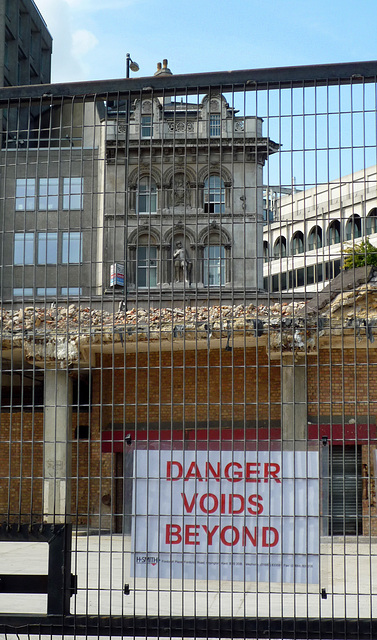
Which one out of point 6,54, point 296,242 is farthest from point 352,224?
point 6,54

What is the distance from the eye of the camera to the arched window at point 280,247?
5.56m

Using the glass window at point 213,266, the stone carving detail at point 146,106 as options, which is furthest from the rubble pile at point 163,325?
the stone carving detail at point 146,106

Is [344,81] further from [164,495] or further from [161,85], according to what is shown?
[164,495]

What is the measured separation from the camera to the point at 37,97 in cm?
590

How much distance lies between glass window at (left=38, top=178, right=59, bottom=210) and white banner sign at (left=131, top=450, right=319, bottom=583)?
2076 millimetres

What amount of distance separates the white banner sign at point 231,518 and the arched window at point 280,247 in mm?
1435

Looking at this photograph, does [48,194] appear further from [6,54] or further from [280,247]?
[6,54]

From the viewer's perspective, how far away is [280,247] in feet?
18.2

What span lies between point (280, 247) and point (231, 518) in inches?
76.5

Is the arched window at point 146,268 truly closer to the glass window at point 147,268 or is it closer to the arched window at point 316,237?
the glass window at point 147,268

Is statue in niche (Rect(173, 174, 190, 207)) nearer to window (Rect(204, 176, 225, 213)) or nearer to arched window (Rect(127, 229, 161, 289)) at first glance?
window (Rect(204, 176, 225, 213))

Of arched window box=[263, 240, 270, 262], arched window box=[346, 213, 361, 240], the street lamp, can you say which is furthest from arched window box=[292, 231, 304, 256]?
the street lamp

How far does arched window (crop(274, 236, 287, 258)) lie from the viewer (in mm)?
5562

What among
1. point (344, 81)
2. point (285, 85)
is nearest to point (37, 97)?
point (285, 85)
